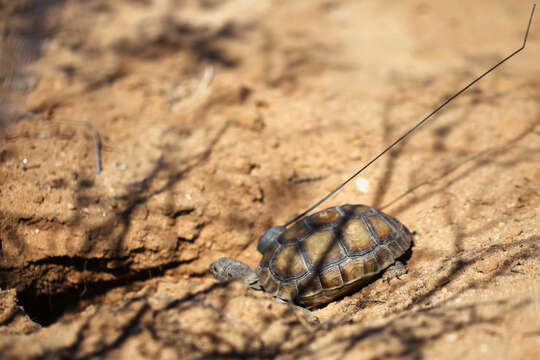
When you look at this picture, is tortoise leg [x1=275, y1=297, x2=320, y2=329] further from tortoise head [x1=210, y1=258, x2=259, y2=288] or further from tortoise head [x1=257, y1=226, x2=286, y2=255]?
tortoise head [x1=257, y1=226, x2=286, y2=255]

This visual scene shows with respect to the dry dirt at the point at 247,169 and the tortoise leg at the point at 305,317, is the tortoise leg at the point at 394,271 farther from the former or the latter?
the tortoise leg at the point at 305,317

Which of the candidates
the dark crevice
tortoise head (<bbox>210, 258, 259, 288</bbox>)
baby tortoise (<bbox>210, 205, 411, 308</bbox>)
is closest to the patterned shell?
baby tortoise (<bbox>210, 205, 411, 308</bbox>)

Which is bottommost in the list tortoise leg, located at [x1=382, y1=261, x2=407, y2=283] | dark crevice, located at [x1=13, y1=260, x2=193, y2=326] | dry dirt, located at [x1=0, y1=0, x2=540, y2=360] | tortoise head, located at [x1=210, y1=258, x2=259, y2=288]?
dark crevice, located at [x1=13, y1=260, x2=193, y2=326]

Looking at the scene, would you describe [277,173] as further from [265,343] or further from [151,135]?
[265,343]

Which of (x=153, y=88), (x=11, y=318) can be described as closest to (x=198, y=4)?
(x=153, y=88)

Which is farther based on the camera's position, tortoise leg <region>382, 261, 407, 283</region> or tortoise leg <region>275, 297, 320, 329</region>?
tortoise leg <region>382, 261, 407, 283</region>

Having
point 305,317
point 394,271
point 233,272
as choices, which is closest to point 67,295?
point 233,272

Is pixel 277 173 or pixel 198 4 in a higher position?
pixel 198 4

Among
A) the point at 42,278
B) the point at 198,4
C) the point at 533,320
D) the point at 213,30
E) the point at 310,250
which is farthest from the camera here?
the point at 198,4
